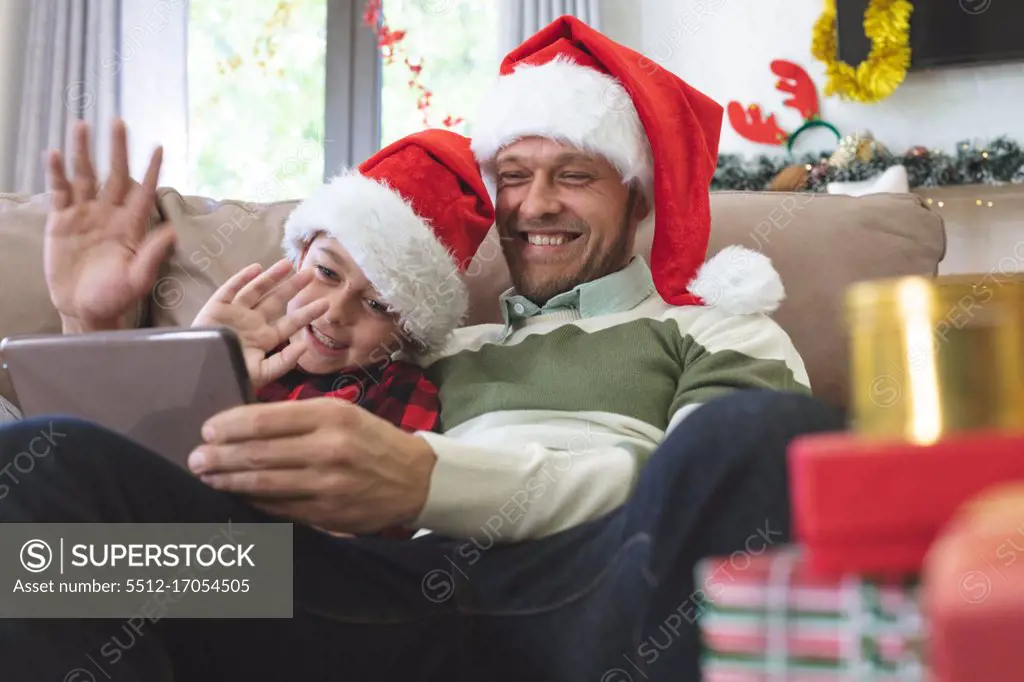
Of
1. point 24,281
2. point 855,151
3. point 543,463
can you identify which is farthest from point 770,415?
point 855,151

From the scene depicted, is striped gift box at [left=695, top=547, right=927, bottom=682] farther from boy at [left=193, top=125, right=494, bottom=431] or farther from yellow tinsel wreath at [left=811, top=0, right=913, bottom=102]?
yellow tinsel wreath at [left=811, top=0, right=913, bottom=102]

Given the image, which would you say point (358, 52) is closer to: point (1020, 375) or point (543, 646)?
point (543, 646)

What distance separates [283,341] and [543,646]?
0.62 meters

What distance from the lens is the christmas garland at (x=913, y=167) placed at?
3281 millimetres

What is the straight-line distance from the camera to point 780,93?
141 inches

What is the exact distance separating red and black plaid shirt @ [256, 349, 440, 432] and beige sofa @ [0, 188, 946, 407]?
0.24m

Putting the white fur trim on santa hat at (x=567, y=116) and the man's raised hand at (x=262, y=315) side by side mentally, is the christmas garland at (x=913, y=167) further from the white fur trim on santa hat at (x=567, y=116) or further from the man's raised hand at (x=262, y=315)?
the man's raised hand at (x=262, y=315)

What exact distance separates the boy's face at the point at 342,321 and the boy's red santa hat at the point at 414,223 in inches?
0.9

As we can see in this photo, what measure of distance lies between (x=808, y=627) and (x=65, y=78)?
11.7ft

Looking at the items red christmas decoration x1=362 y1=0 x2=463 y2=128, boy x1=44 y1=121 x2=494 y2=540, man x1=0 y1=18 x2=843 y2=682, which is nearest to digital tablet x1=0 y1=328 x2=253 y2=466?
man x1=0 y1=18 x2=843 y2=682

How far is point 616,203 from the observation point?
4.92 ft

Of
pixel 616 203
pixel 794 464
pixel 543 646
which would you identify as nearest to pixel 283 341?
pixel 616 203

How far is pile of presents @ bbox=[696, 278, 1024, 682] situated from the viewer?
15.3 inches

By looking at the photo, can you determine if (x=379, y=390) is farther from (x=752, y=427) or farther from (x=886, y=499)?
(x=886, y=499)
